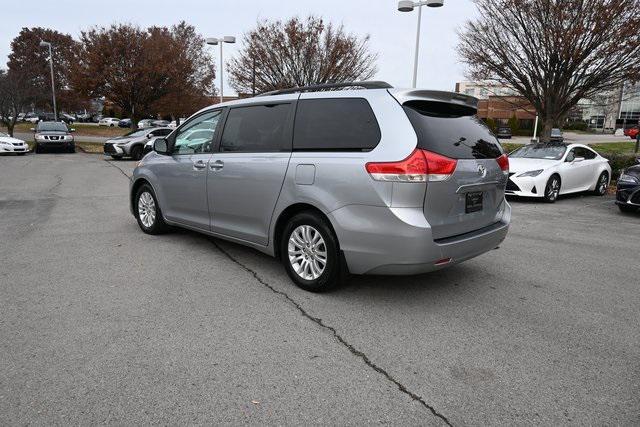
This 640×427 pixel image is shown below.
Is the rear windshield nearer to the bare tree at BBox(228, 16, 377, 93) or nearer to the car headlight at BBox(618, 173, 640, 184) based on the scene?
the car headlight at BBox(618, 173, 640, 184)

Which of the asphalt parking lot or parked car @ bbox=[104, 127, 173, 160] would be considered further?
parked car @ bbox=[104, 127, 173, 160]

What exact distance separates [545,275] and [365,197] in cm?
257

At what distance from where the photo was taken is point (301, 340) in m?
3.45

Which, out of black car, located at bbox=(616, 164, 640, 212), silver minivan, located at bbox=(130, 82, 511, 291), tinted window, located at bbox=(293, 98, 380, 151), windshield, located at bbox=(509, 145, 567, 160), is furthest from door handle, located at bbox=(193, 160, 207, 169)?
windshield, located at bbox=(509, 145, 567, 160)

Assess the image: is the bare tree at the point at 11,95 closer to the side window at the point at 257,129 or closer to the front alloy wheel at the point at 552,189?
the side window at the point at 257,129

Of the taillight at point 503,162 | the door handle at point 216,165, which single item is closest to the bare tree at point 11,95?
the door handle at point 216,165

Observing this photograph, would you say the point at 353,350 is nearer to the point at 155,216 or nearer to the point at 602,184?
the point at 155,216

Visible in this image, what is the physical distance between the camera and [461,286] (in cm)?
466

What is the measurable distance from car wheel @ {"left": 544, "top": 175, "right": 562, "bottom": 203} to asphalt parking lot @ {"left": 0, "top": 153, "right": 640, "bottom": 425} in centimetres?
501

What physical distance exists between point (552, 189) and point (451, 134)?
26.2 ft

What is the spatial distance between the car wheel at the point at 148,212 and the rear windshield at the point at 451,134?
393cm

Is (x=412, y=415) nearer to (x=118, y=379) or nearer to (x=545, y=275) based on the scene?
(x=118, y=379)

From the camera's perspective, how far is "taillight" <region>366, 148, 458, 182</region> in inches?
144

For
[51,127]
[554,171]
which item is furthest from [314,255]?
[51,127]
